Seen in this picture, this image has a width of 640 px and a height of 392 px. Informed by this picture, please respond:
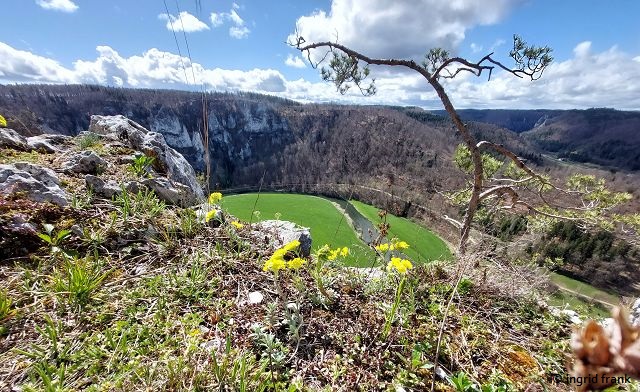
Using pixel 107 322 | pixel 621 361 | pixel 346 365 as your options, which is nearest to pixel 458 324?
pixel 346 365

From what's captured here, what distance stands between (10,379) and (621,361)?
10.6 feet

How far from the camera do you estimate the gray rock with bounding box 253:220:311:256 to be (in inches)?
177

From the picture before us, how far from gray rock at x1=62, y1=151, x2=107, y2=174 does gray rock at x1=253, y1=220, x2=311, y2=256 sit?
113 inches

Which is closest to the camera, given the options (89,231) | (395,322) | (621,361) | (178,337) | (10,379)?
(621,361)

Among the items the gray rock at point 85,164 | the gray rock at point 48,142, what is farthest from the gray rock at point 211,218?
the gray rock at point 48,142

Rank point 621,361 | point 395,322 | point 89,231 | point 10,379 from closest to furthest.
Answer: point 621,361 < point 10,379 < point 395,322 < point 89,231

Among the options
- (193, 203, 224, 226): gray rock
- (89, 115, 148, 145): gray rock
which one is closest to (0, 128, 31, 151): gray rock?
(89, 115, 148, 145): gray rock

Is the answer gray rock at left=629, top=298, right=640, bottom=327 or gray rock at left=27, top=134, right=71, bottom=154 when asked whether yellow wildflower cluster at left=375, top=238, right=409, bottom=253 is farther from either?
gray rock at left=27, top=134, right=71, bottom=154

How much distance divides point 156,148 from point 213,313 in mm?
4636

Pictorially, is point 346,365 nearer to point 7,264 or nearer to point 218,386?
point 218,386

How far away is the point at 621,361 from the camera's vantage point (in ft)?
1.61

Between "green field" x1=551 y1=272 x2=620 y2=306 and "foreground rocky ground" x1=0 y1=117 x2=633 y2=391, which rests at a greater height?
"foreground rocky ground" x1=0 y1=117 x2=633 y2=391

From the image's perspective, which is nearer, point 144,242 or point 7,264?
point 7,264

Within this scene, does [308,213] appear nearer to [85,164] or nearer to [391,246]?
[85,164]
